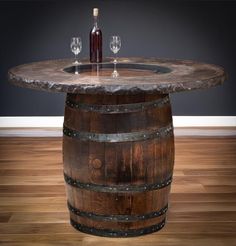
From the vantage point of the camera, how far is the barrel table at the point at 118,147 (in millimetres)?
2779

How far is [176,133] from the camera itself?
531 cm

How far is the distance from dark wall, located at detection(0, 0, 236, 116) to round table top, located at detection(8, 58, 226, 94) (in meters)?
1.91

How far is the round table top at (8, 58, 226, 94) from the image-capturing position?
2.58 meters

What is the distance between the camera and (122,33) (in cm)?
544

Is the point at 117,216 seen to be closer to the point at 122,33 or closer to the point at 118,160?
the point at 118,160

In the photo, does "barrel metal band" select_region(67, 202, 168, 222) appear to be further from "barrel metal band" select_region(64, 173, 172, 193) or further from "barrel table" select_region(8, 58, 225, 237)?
"barrel metal band" select_region(64, 173, 172, 193)

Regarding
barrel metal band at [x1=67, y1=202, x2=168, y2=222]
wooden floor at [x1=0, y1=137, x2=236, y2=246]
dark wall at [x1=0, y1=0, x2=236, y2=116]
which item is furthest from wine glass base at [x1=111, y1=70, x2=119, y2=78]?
dark wall at [x1=0, y1=0, x2=236, y2=116]

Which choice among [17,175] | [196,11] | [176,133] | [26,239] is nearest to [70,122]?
[26,239]

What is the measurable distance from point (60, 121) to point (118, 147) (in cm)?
276

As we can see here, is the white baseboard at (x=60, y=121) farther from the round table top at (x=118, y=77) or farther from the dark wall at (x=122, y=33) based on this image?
the round table top at (x=118, y=77)

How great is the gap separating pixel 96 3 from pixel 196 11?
96 cm

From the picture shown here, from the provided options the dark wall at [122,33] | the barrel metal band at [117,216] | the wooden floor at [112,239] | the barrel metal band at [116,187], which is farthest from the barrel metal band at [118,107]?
the dark wall at [122,33]

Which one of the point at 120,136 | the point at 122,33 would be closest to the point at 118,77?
the point at 120,136

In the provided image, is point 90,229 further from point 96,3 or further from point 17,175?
point 96,3
